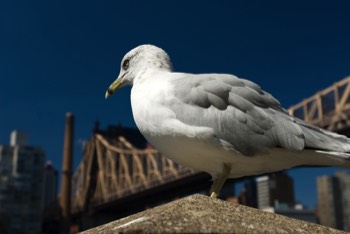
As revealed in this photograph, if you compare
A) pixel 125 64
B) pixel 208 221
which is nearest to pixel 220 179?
pixel 208 221

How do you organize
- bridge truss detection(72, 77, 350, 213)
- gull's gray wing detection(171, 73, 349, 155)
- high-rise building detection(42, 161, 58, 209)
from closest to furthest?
1. gull's gray wing detection(171, 73, 349, 155)
2. bridge truss detection(72, 77, 350, 213)
3. high-rise building detection(42, 161, 58, 209)

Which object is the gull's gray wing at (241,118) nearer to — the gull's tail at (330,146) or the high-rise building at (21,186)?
the gull's tail at (330,146)

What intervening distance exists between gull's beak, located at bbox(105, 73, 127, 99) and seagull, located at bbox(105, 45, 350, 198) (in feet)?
2.29

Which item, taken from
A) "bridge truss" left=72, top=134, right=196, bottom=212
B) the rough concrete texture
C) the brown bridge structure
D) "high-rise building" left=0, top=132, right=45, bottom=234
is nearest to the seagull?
the rough concrete texture

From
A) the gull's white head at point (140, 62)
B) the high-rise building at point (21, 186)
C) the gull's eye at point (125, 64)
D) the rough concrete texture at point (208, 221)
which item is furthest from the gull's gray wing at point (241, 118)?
the high-rise building at point (21, 186)

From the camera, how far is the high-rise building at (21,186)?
8794cm

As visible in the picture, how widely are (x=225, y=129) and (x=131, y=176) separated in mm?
52150

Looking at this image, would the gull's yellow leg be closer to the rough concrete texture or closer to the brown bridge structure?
the rough concrete texture

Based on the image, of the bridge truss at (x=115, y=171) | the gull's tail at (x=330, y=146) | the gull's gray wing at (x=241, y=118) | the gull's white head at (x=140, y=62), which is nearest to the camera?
the gull's tail at (x=330, y=146)

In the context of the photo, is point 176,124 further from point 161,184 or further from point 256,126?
point 161,184

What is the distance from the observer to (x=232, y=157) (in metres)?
3.84

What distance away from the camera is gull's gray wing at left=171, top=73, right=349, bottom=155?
152 inches

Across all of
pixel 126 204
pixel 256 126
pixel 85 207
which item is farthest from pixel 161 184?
pixel 256 126

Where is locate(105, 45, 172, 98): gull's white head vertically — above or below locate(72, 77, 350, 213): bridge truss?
below
